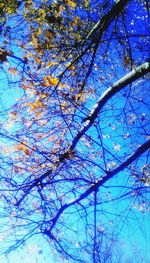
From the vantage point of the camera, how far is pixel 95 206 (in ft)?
15.9

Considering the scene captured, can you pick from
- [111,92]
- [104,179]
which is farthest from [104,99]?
[104,179]

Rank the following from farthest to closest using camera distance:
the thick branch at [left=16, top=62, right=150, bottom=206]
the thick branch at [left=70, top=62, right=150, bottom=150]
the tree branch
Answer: the thick branch at [left=70, top=62, right=150, bottom=150], the thick branch at [left=16, top=62, right=150, bottom=206], the tree branch

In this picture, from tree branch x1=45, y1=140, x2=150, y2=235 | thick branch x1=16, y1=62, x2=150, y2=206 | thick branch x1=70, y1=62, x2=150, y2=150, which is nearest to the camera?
tree branch x1=45, y1=140, x2=150, y2=235

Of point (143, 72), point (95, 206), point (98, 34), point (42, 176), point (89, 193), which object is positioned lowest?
point (95, 206)

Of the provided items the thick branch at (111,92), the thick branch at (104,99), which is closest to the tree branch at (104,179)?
the thick branch at (104,99)

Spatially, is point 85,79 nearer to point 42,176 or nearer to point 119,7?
point 119,7

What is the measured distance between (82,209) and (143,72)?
108 inches

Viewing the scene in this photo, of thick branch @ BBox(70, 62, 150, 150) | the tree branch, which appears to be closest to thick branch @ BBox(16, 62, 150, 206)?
thick branch @ BBox(70, 62, 150, 150)

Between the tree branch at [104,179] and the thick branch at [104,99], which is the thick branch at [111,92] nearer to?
the thick branch at [104,99]

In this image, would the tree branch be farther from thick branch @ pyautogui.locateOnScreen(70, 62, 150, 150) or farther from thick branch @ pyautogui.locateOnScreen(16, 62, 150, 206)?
thick branch @ pyautogui.locateOnScreen(70, 62, 150, 150)

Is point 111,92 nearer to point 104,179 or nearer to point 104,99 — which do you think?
point 104,99

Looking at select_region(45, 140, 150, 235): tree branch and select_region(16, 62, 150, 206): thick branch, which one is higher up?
select_region(16, 62, 150, 206): thick branch

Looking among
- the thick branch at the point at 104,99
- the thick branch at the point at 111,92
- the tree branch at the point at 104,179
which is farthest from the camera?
the thick branch at the point at 111,92

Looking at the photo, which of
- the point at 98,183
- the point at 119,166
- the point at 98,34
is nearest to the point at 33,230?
the point at 98,183
